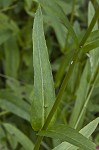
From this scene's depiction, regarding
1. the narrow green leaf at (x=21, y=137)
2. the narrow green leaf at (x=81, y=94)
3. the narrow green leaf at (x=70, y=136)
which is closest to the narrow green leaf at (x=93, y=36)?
the narrow green leaf at (x=70, y=136)

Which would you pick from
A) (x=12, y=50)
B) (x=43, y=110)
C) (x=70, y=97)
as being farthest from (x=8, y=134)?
(x=43, y=110)

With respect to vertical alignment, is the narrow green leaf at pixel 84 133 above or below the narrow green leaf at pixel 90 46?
below

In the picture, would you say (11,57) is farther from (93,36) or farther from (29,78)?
(93,36)

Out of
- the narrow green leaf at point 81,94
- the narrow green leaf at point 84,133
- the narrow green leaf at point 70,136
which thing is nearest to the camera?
the narrow green leaf at point 70,136

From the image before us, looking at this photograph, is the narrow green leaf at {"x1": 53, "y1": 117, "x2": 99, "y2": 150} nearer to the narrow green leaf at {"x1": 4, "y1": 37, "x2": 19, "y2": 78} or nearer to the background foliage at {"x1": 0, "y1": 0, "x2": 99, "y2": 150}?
the background foliage at {"x1": 0, "y1": 0, "x2": 99, "y2": 150}

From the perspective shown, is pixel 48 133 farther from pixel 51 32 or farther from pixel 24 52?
pixel 51 32

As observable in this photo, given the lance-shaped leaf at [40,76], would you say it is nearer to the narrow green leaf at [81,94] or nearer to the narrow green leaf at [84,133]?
the narrow green leaf at [84,133]
